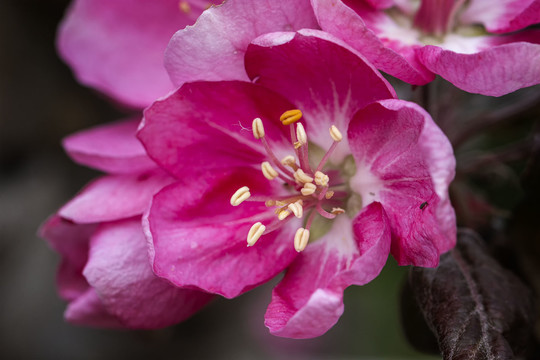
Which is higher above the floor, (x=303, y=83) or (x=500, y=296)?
(x=303, y=83)

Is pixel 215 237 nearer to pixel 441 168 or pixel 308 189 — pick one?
pixel 308 189

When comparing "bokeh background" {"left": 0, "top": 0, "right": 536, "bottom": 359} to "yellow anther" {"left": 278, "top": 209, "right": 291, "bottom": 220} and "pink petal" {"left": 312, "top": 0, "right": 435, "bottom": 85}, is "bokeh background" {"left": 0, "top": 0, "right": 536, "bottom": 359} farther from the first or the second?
"pink petal" {"left": 312, "top": 0, "right": 435, "bottom": 85}

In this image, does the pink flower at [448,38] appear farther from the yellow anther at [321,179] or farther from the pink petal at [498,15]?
the yellow anther at [321,179]

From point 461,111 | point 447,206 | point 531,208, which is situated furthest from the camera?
point 461,111

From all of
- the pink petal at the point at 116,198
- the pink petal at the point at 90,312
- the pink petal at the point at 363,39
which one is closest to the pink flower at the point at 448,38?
the pink petal at the point at 363,39

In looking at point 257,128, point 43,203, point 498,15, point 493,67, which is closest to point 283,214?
point 257,128

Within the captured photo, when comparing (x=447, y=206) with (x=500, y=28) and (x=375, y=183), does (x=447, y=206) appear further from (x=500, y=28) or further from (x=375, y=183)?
(x=500, y=28)

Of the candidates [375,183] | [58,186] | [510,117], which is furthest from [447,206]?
[58,186]
